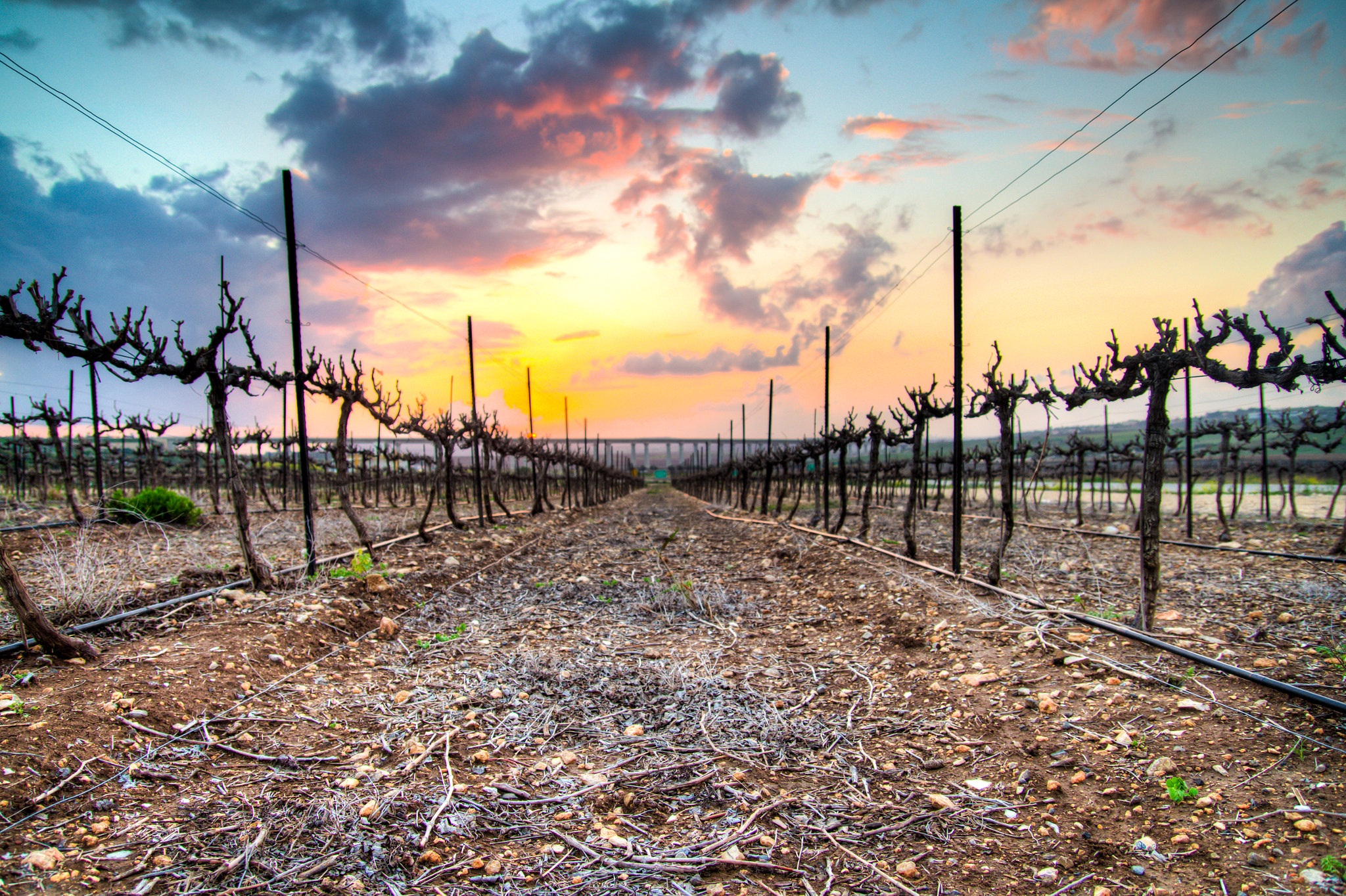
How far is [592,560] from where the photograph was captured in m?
13.9

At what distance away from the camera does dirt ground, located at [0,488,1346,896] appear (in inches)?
124

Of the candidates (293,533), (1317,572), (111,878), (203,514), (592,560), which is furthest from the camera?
(203,514)

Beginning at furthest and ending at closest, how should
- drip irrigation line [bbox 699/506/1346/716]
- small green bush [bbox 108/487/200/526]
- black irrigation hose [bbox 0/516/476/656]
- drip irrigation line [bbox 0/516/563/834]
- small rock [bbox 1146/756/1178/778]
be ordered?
small green bush [bbox 108/487/200/526] → black irrigation hose [bbox 0/516/476/656] → drip irrigation line [bbox 699/506/1346/716] → small rock [bbox 1146/756/1178/778] → drip irrigation line [bbox 0/516/563/834]

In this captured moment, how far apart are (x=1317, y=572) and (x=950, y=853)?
37.5 ft

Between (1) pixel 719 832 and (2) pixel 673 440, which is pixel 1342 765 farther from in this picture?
(2) pixel 673 440

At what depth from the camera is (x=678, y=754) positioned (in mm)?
4504

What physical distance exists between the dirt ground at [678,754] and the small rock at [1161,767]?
2.0 inches

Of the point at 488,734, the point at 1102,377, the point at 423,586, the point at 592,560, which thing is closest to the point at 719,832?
the point at 488,734

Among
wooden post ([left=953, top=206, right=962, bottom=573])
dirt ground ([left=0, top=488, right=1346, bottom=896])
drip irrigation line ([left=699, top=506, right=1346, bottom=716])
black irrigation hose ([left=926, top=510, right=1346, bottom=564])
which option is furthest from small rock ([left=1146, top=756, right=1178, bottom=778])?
wooden post ([left=953, top=206, right=962, bottom=573])

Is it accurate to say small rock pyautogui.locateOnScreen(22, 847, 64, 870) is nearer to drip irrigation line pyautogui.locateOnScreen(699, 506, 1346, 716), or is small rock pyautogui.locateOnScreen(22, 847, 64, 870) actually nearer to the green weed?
the green weed

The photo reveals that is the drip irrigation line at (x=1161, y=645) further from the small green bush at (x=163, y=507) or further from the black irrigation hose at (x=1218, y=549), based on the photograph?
the small green bush at (x=163, y=507)

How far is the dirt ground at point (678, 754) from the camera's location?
3162 mm

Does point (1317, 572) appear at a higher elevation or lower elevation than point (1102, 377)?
lower

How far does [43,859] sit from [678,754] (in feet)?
11.8
